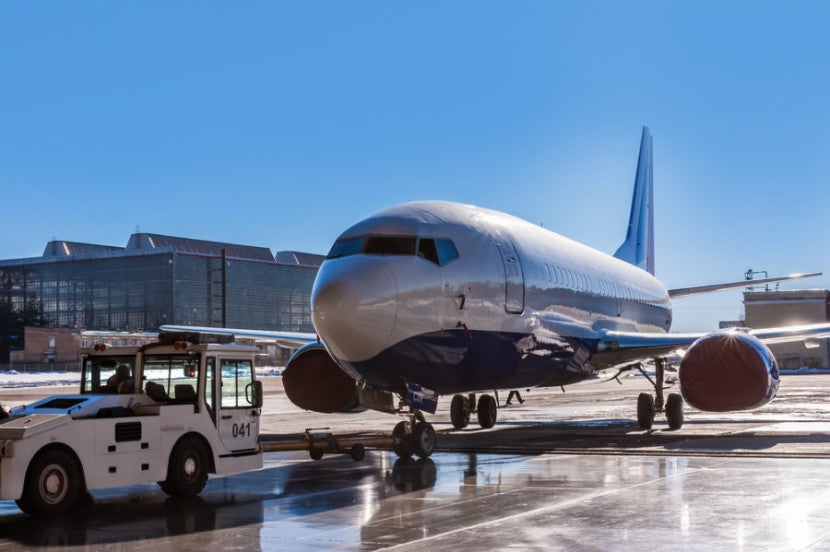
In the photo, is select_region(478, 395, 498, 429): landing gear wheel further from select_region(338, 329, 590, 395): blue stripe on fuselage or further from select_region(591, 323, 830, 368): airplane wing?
select_region(338, 329, 590, 395): blue stripe on fuselage

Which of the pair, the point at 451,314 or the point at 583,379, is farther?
the point at 583,379

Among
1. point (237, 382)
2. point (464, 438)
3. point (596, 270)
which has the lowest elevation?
point (464, 438)

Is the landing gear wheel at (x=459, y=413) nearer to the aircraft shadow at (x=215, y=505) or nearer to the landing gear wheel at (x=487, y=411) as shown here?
the landing gear wheel at (x=487, y=411)

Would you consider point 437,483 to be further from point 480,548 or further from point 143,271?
point 143,271

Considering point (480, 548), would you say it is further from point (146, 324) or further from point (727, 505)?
point (146, 324)

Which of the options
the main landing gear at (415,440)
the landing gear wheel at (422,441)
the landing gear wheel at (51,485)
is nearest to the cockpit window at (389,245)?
the main landing gear at (415,440)

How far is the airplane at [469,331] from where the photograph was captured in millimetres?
15070

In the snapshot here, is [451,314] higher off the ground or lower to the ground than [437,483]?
higher

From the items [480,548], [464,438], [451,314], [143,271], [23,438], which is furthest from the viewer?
[143,271]

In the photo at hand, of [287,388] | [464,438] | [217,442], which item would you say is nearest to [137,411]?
[217,442]

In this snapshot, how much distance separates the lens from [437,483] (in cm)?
1378

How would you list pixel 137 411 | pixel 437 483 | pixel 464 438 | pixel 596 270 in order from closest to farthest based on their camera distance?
pixel 137 411 < pixel 437 483 < pixel 464 438 < pixel 596 270

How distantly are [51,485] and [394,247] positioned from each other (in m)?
6.26

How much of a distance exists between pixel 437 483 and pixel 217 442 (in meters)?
2.92
